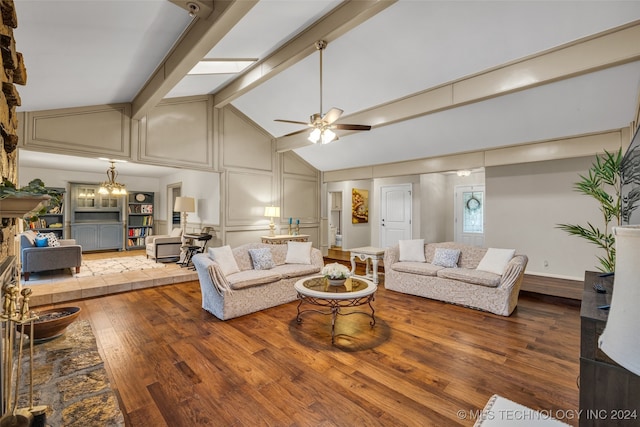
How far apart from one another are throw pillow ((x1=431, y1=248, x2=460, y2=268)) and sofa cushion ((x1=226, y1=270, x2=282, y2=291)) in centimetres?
241

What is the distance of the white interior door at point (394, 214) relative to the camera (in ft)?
24.7

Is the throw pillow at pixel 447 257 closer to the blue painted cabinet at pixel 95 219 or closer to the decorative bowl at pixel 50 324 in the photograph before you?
the decorative bowl at pixel 50 324

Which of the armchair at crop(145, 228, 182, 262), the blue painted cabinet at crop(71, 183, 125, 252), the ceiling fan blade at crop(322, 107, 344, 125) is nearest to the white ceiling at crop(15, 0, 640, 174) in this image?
the ceiling fan blade at crop(322, 107, 344, 125)

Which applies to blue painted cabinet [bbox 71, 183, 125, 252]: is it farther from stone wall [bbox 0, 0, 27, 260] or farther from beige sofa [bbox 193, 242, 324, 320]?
stone wall [bbox 0, 0, 27, 260]

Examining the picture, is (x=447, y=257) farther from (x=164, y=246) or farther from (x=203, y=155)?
(x=164, y=246)

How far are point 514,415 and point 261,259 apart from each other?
314cm

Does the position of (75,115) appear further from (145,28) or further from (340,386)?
(340,386)

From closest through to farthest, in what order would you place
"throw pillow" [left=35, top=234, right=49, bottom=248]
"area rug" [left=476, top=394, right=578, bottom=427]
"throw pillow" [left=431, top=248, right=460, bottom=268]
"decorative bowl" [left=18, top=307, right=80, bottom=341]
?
"area rug" [left=476, top=394, right=578, bottom=427] < "decorative bowl" [left=18, top=307, right=80, bottom=341] < "throw pillow" [left=431, top=248, right=460, bottom=268] < "throw pillow" [left=35, top=234, right=49, bottom=248]

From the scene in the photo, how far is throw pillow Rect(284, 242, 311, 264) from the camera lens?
14.7ft

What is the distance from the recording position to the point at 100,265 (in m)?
5.89

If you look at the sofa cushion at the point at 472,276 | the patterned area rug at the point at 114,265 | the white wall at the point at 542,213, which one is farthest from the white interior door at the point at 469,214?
the patterned area rug at the point at 114,265

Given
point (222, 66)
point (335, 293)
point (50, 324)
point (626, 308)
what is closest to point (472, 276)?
point (335, 293)

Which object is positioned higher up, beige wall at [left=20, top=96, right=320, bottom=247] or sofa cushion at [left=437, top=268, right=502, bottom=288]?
beige wall at [left=20, top=96, right=320, bottom=247]

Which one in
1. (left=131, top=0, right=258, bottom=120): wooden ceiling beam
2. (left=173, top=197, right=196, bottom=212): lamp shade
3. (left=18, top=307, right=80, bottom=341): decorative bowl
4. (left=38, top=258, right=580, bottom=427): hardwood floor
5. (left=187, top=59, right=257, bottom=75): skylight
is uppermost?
(left=187, top=59, right=257, bottom=75): skylight
